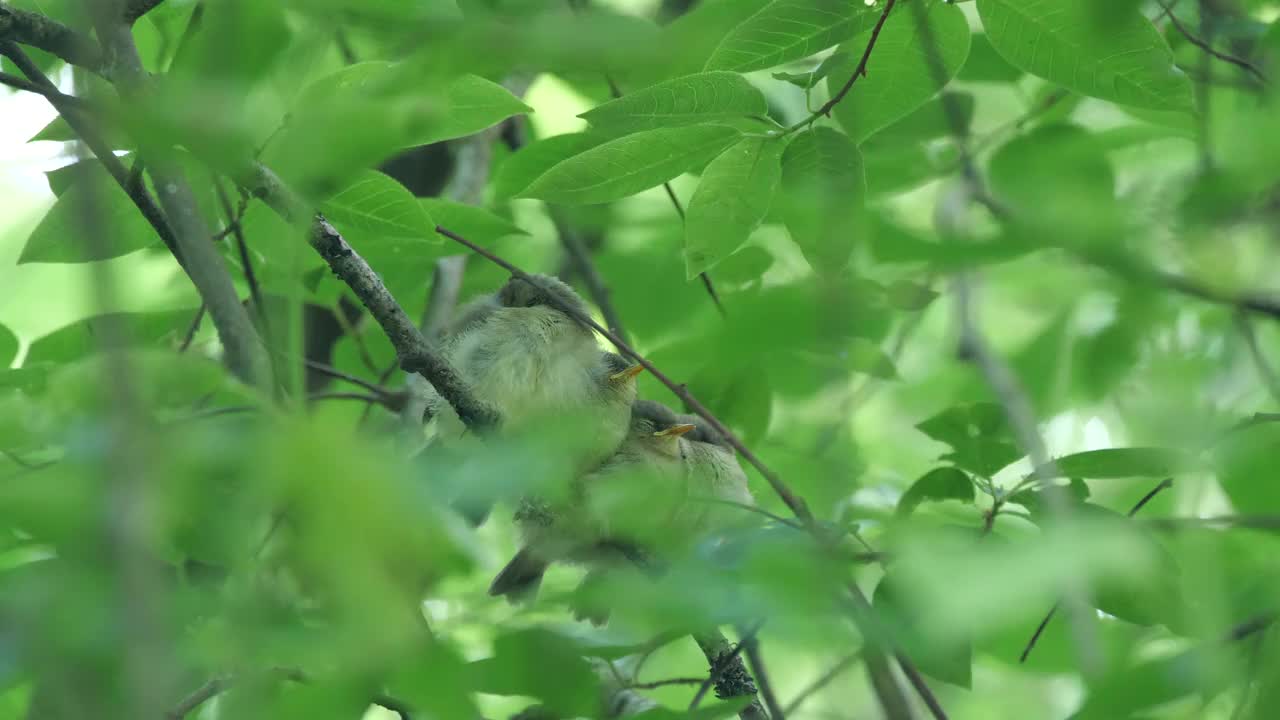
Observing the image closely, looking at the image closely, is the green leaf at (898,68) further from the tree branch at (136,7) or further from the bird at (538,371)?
the tree branch at (136,7)

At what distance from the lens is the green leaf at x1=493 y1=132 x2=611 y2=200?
93.7 inches

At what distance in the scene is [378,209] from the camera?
1.92m

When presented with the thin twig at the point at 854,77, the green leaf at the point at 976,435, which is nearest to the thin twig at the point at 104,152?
the thin twig at the point at 854,77

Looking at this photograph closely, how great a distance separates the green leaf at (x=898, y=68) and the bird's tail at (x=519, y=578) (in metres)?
1.64

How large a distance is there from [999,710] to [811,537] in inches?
176

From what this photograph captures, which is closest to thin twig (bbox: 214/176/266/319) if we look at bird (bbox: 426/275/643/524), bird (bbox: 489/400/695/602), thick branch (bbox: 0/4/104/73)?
thick branch (bbox: 0/4/104/73)

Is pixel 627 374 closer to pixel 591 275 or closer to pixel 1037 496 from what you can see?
pixel 591 275

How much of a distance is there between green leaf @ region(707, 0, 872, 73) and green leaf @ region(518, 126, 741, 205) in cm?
13

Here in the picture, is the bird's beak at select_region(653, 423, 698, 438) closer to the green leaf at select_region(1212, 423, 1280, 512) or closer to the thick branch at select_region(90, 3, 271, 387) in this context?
the thick branch at select_region(90, 3, 271, 387)

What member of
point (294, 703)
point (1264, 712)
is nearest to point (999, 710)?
point (1264, 712)

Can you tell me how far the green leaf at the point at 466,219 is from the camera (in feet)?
8.26

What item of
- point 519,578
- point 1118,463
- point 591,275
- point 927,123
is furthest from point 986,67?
point 519,578

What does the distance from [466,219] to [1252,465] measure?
1710 millimetres

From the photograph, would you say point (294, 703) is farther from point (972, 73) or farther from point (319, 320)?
A: point (319, 320)
